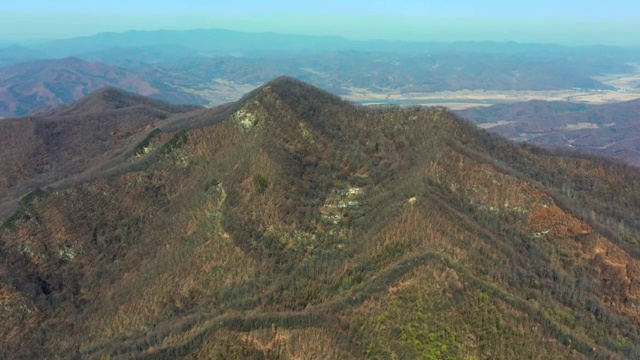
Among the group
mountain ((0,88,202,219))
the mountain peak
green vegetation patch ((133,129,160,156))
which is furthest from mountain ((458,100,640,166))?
green vegetation patch ((133,129,160,156))

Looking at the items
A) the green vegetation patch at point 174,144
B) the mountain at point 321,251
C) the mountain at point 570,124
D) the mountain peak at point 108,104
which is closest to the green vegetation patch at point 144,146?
the mountain at point 321,251

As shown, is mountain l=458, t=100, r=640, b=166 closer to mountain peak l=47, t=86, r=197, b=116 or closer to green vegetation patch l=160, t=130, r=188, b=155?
mountain peak l=47, t=86, r=197, b=116

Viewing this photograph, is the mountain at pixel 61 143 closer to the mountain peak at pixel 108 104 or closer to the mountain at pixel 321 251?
the mountain peak at pixel 108 104

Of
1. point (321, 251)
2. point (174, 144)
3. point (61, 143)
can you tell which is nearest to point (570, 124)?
point (61, 143)

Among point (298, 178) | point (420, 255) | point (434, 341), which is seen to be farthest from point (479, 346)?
point (298, 178)

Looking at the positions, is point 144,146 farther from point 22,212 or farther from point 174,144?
point 22,212

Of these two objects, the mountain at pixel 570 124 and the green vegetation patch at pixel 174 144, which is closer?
the green vegetation patch at pixel 174 144
